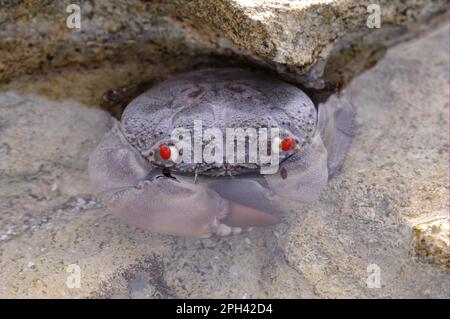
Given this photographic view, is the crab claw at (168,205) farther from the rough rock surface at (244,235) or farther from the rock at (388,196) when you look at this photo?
the rock at (388,196)

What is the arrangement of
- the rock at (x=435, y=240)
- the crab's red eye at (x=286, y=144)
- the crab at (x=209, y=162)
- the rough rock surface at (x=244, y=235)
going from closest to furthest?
the rock at (x=435, y=240), the rough rock surface at (x=244, y=235), the crab at (x=209, y=162), the crab's red eye at (x=286, y=144)

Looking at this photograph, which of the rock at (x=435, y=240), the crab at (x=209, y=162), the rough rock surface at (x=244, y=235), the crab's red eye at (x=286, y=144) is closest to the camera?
the rock at (x=435, y=240)

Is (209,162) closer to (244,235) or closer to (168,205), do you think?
(168,205)

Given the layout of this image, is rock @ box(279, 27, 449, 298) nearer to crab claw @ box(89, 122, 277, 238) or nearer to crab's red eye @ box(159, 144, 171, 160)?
crab claw @ box(89, 122, 277, 238)

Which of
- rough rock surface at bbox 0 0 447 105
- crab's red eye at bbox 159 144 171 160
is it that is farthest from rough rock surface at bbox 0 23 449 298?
crab's red eye at bbox 159 144 171 160

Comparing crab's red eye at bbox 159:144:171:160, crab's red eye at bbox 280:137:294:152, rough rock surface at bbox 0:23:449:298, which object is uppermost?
crab's red eye at bbox 280:137:294:152

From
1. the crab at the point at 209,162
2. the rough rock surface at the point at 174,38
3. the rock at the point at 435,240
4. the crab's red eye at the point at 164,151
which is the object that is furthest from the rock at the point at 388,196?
the crab's red eye at the point at 164,151

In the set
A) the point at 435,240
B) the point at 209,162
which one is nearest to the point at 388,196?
the point at 435,240
